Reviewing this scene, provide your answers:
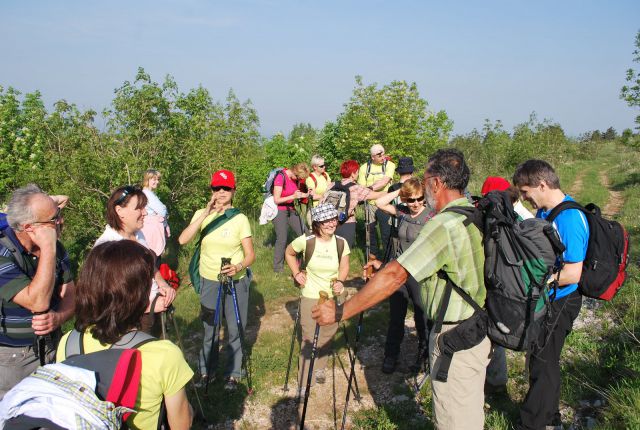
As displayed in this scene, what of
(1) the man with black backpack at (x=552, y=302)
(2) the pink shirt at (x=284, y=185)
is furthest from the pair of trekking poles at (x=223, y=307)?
(2) the pink shirt at (x=284, y=185)

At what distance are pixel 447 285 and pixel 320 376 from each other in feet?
9.27

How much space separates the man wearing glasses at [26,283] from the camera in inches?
107

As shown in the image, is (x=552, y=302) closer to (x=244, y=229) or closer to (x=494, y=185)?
(x=494, y=185)

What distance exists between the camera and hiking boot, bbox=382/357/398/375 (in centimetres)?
497

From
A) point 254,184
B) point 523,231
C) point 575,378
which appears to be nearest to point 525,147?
point 254,184

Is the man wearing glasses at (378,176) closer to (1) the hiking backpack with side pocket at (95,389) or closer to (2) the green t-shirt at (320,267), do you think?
(2) the green t-shirt at (320,267)

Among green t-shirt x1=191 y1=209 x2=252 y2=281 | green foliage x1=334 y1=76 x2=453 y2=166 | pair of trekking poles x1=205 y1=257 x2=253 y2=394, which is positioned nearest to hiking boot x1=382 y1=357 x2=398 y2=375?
pair of trekking poles x1=205 y1=257 x2=253 y2=394

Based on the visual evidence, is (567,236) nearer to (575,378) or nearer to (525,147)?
(575,378)

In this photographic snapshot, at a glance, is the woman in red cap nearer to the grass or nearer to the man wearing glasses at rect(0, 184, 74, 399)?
the grass

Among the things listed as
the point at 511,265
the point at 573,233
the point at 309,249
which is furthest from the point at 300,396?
the point at 573,233

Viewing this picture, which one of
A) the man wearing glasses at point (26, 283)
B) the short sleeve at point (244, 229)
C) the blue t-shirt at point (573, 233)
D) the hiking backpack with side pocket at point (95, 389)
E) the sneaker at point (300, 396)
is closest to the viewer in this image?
the hiking backpack with side pocket at point (95, 389)

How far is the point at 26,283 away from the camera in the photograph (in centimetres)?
275

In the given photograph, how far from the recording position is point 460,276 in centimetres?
255

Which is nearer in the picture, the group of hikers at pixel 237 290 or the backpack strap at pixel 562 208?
the group of hikers at pixel 237 290
